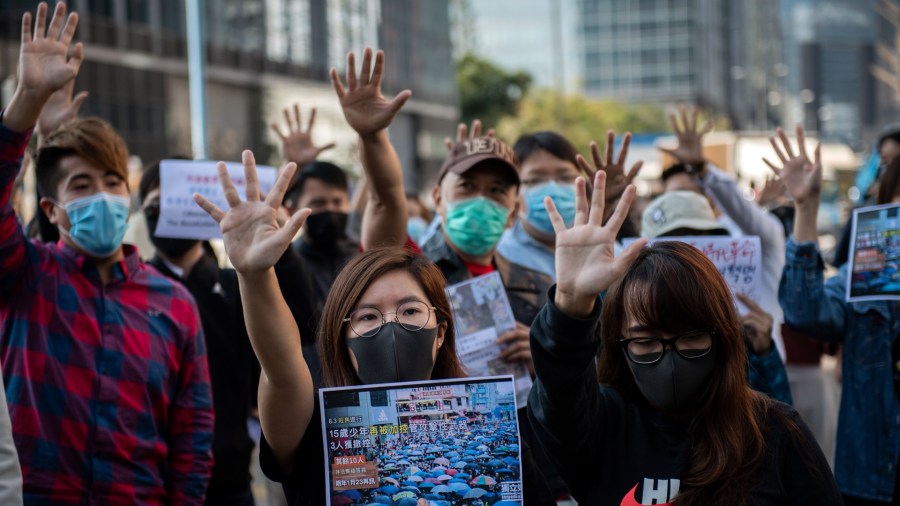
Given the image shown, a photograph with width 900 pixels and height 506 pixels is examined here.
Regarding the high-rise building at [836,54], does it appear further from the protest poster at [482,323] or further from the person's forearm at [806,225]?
the protest poster at [482,323]

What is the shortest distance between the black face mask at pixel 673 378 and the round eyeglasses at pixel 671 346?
0.03 feet

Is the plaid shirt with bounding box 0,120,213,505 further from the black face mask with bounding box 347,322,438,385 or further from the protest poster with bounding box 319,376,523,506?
the protest poster with bounding box 319,376,523,506

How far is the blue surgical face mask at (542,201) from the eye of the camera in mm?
4715

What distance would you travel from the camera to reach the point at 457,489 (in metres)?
2.52

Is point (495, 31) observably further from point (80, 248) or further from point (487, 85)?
point (80, 248)

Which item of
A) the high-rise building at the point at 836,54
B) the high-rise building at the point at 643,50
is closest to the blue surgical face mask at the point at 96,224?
the high-rise building at the point at 643,50

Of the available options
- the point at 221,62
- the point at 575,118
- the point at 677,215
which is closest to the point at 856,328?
the point at 677,215

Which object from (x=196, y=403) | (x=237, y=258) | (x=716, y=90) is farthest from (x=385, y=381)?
(x=716, y=90)

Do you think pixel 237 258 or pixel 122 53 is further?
pixel 122 53

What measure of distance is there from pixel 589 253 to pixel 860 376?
2.18 m

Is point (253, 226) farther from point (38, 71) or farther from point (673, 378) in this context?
point (38, 71)

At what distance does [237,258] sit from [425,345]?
56 cm

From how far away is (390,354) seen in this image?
272cm

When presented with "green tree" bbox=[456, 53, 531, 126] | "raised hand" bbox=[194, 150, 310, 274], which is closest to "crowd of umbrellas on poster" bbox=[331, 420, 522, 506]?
"raised hand" bbox=[194, 150, 310, 274]
